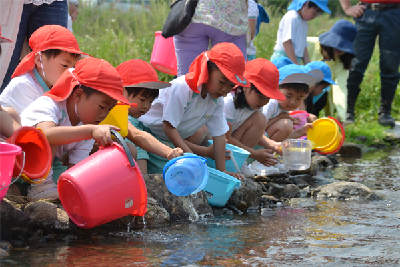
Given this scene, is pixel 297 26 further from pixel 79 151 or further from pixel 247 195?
pixel 79 151

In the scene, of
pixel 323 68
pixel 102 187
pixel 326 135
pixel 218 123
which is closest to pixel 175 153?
pixel 102 187

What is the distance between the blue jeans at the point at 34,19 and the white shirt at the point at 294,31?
301 cm

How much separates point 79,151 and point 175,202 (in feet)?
2.19

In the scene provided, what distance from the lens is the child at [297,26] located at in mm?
5668

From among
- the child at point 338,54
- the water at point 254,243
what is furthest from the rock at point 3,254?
the child at point 338,54

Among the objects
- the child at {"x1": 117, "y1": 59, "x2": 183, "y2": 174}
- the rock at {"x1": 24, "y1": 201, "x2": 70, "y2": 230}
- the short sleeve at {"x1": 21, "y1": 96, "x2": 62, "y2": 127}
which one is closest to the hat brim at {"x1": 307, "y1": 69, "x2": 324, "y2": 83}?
the child at {"x1": 117, "y1": 59, "x2": 183, "y2": 174}

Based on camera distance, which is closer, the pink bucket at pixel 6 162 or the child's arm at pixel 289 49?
the pink bucket at pixel 6 162

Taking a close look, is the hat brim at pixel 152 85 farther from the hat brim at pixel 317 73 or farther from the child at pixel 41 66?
the hat brim at pixel 317 73

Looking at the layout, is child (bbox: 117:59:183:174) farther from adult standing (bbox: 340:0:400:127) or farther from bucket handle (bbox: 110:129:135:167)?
adult standing (bbox: 340:0:400:127)

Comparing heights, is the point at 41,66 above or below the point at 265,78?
above

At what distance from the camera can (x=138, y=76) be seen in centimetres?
333

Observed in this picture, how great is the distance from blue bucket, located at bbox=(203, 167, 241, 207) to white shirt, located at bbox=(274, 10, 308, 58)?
123 inches

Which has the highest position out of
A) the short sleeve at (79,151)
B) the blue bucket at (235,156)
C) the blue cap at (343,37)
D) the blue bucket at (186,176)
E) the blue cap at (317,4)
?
the blue cap at (317,4)

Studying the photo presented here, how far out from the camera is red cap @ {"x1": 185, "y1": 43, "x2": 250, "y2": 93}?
3322 mm
